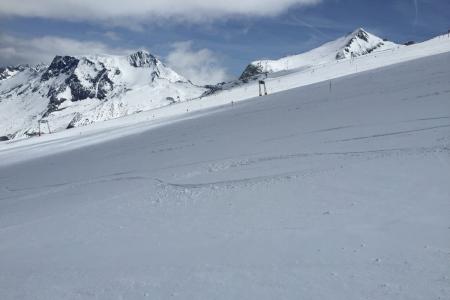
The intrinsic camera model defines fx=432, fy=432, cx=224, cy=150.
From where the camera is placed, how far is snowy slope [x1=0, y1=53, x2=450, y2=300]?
209 inches

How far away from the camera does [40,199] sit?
42.5 feet

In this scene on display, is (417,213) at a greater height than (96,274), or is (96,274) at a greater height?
(417,213)

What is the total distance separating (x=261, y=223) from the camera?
7.22 meters

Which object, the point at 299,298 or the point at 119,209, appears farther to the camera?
the point at 119,209

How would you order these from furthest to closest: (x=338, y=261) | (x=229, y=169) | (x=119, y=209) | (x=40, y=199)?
(x=40, y=199)
(x=229, y=169)
(x=119, y=209)
(x=338, y=261)

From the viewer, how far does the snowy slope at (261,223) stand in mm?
5316

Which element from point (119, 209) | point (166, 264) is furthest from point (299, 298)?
point (119, 209)

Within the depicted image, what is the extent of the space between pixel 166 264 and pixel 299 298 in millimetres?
2239

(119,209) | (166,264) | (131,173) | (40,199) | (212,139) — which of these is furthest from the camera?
(212,139)

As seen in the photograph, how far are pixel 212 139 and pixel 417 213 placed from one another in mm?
12326

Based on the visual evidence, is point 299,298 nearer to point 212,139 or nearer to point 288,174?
point 288,174

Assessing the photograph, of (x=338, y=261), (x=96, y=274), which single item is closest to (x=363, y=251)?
(x=338, y=261)

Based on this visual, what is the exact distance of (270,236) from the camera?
6629mm

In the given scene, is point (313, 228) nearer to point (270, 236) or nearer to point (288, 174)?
point (270, 236)
